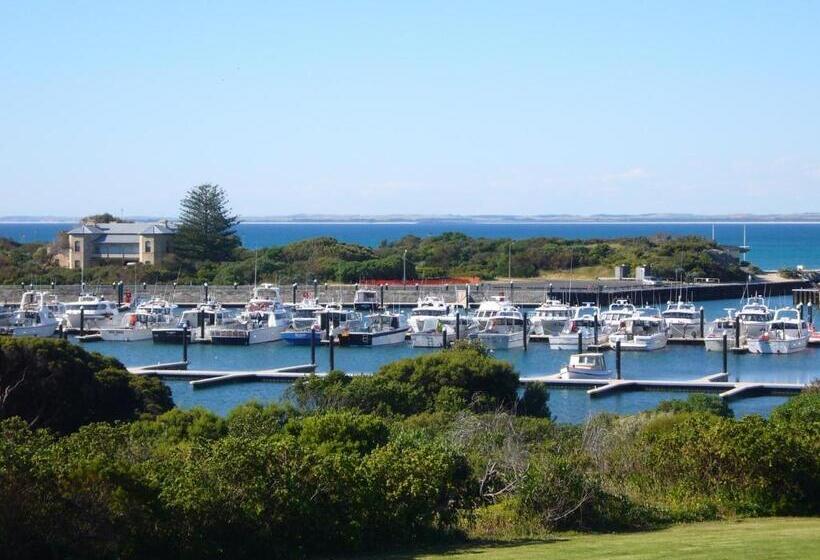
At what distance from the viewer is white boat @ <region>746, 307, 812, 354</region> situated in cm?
6312

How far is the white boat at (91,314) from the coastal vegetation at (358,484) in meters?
50.4

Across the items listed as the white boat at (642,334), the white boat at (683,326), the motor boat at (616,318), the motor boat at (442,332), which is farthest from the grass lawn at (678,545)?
the white boat at (683,326)

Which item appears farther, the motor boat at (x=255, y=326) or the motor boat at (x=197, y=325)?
the motor boat at (x=197, y=325)

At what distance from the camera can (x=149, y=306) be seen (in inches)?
2992

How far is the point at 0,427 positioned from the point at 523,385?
102 ft

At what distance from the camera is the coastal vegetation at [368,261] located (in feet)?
332

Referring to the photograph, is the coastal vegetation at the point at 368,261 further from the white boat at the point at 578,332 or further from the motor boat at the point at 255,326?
the white boat at the point at 578,332

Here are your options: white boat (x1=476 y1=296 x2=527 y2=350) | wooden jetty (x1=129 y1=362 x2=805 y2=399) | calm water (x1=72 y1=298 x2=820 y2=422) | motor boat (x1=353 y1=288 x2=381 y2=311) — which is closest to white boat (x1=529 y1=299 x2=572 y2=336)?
white boat (x1=476 y1=296 x2=527 y2=350)

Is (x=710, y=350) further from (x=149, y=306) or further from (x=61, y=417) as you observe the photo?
(x=61, y=417)

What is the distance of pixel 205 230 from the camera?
4439 inches

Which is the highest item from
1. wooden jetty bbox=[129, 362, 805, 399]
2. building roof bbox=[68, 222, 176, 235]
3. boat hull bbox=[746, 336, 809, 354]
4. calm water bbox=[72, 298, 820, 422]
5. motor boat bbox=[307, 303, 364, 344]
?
building roof bbox=[68, 222, 176, 235]

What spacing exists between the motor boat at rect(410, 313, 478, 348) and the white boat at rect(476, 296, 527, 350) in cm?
52

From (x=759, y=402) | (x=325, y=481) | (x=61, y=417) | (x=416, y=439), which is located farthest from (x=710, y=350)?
(x=325, y=481)

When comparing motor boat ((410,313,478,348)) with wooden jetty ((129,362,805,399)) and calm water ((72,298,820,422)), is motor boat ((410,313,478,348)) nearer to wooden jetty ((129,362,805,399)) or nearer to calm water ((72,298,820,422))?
calm water ((72,298,820,422))
